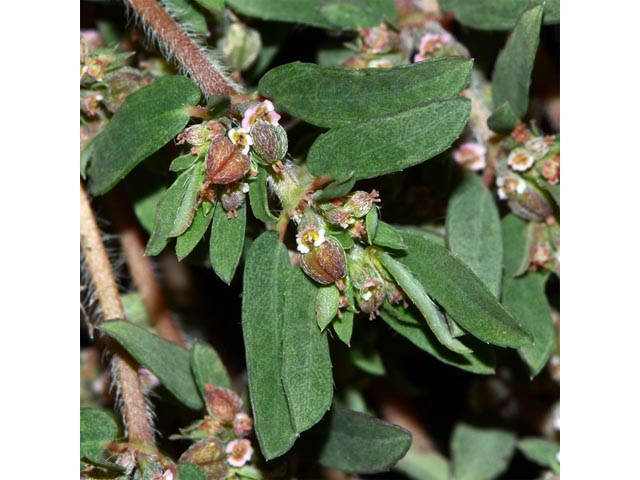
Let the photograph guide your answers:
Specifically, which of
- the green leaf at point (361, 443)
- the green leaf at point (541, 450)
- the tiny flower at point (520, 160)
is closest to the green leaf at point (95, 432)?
the green leaf at point (361, 443)

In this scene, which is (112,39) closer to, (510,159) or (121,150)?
(121,150)

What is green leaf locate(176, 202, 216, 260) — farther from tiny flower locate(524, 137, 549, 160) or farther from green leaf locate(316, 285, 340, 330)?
tiny flower locate(524, 137, 549, 160)

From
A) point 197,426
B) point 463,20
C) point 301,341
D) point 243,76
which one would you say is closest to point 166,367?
point 197,426

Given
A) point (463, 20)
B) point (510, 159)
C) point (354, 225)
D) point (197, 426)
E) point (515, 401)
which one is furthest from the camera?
point (515, 401)

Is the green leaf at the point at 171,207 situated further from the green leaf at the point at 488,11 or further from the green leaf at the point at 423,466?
the green leaf at the point at 423,466

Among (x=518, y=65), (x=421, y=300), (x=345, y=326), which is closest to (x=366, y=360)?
(x=345, y=326)

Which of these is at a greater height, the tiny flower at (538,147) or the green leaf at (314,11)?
the green leaf at (314,11)
